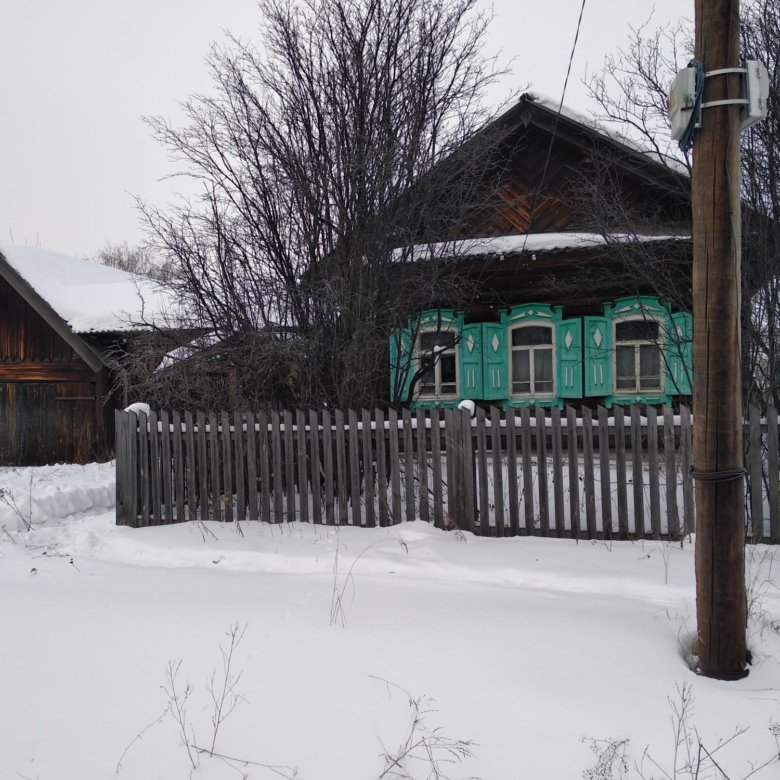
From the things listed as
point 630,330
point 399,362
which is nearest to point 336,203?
point 399,362

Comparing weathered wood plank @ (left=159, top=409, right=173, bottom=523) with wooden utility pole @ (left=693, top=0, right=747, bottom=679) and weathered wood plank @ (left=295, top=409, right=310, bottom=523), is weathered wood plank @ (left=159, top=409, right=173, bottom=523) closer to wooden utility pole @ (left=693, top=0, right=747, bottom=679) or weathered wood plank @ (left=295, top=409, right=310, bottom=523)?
weathered wood plank @ (left=295, top=409, right=310, bottom=523)

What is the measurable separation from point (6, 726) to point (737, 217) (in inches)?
169

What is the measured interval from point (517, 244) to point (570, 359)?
2206 millimetres

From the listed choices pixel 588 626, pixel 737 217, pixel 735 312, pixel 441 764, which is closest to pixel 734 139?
pixel 737 217

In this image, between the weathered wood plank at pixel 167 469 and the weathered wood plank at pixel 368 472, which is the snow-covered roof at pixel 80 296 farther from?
the weathered wood plank at pixel 368 472

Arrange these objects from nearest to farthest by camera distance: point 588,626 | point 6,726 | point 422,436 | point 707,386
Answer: point 6,726
point 707,386
point 588,626
point 422,436

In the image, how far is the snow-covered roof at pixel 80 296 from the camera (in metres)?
13.2

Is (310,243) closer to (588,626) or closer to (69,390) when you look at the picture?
(588,626)

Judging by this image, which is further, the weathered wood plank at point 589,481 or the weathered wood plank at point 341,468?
the weathered wood plank at point 341,468

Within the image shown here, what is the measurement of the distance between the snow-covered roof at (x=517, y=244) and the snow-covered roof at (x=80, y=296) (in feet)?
21.5

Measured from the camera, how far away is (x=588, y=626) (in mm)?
3467

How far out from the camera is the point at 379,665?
311 cm

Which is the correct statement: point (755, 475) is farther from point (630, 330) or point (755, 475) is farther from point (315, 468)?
point (630, 330)

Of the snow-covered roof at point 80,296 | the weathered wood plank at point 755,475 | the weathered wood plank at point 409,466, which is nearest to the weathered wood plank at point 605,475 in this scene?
the weathered wood plank at point 755,475
